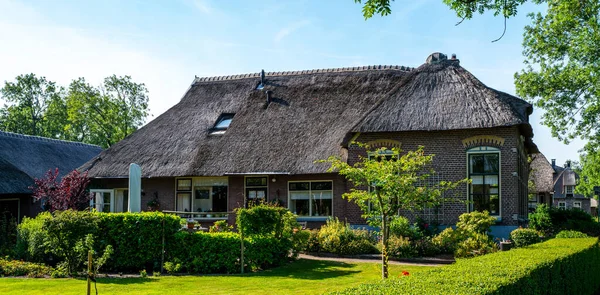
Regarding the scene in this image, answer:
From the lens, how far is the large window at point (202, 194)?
24125mm

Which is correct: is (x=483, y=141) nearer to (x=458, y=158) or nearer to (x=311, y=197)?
(x=458, y=158)

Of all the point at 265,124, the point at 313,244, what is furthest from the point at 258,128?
the point at 313,244

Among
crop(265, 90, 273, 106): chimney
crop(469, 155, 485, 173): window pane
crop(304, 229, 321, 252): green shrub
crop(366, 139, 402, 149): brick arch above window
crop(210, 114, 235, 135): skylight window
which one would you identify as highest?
crop(265, 90, 273, 106): chimney

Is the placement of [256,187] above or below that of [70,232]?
above

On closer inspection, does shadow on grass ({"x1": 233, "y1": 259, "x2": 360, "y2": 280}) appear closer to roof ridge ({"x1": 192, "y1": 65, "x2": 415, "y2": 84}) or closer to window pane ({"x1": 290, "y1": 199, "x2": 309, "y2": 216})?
window pane ({"x1": 290, "y1": 199, "x2": 309, "y2": 216})

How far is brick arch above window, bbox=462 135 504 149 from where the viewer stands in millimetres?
19062

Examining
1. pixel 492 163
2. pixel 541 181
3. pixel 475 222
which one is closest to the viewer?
pixel 475 222

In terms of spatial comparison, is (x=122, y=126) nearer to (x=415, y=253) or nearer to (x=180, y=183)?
(x=180, y=183)

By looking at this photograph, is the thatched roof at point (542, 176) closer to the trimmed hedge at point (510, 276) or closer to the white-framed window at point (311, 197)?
the white-framed window at point (311, 197)

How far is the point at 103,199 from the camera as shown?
25984 mm

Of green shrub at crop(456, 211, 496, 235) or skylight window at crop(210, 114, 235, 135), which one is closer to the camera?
green shrub at crop(456, 211, 496, 235)

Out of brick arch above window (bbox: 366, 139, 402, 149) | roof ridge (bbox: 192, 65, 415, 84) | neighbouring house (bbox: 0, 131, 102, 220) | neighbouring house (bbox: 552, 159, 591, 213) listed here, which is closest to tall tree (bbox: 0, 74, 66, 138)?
neighbouring house (bbox: 0, 131, 102, 220)

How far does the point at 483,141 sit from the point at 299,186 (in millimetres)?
7225

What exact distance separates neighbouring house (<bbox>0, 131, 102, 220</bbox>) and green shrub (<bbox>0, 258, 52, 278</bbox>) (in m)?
7.78
